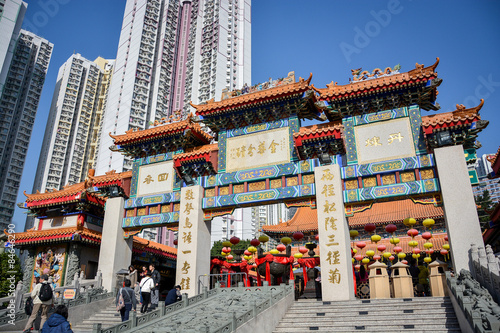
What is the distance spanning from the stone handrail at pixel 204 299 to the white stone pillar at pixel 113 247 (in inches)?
235

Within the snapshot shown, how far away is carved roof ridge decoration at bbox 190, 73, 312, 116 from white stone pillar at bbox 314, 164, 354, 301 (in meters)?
3.57

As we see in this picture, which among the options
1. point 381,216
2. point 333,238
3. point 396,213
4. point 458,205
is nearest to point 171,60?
point 381,216

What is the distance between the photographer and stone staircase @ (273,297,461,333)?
28.7 feet

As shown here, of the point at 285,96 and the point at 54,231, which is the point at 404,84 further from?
the point at 54,231

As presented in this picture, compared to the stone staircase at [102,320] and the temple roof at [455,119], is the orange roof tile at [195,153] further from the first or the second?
the temple roof at [455,119]

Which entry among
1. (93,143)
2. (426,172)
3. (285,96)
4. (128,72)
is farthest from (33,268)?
(93,143)

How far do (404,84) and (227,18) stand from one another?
208 ft

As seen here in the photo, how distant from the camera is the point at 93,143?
67.3 meters

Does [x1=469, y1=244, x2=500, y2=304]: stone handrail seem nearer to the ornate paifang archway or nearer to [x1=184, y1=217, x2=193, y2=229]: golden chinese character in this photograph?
the ornate paifang archway

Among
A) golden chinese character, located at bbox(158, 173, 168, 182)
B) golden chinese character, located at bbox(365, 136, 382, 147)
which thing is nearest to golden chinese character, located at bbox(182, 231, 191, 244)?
golden chinese character, located at bbox(158, 173, 168, 182)

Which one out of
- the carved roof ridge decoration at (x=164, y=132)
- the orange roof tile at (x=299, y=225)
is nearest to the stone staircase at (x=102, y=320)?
→ the carved roof ridge decoration at (x=164, y=132)

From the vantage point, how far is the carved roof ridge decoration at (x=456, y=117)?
12625 mm

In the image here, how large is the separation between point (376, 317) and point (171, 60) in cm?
6299

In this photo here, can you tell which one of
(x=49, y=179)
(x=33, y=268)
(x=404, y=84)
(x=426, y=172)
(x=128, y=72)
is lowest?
(x=33, y=268)
